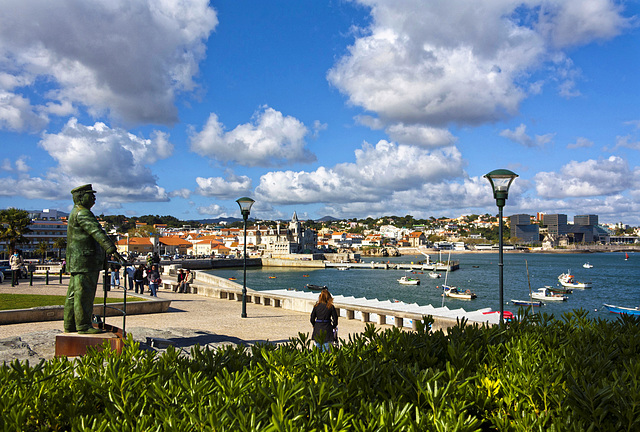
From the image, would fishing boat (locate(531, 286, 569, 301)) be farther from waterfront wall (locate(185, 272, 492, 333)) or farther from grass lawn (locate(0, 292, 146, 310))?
grass lawn (locate(0, 292, 146, 310))

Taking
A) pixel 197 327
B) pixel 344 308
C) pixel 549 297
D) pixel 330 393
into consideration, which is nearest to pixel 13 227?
pixel 197 327

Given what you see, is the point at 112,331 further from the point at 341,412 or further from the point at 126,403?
the point at 341,412

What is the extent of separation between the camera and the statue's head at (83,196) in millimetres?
7453

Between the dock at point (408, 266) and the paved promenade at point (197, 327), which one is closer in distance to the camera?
the paved promenade at point (197, 327)

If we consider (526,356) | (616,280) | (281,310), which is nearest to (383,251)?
(616,280)

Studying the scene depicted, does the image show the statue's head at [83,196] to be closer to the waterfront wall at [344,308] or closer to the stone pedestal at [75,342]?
the stone pedestal at [75,342]

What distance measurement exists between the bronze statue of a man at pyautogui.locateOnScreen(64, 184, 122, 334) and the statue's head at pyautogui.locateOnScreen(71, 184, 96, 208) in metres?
0.18

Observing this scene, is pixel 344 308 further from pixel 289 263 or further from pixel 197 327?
pixel 289 263

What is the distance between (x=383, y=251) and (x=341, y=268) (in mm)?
82693

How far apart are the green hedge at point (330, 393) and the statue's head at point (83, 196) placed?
4.30 m

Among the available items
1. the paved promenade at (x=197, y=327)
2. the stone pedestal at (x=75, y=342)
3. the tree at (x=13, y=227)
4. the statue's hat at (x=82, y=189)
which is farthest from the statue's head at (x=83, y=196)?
the tree at (x=13, y=227)

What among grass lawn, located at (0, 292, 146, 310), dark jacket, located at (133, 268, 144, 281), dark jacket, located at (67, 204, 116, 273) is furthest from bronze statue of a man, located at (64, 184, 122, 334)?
dark jacket, located at (133, 268, 144, 281)

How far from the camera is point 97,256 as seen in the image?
23.9ft

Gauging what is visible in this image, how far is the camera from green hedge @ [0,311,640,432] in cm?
248
